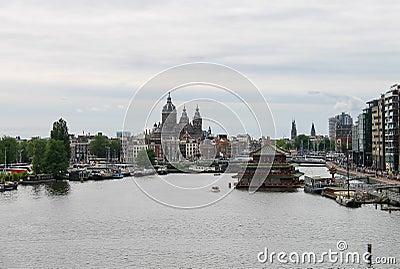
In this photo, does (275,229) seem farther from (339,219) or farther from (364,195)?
(364,195)

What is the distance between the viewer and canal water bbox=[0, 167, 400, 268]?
78.7ft

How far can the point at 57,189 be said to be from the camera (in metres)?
54.4

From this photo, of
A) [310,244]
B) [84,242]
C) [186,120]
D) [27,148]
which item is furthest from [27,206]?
[186,120]

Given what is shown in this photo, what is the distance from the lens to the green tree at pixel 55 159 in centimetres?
6688

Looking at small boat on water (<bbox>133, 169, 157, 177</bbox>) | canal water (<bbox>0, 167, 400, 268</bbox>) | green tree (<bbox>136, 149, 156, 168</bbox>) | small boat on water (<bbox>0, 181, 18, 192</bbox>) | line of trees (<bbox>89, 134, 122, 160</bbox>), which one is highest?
line of trees (<bbox>89, 134, 122, 160</bbox>)

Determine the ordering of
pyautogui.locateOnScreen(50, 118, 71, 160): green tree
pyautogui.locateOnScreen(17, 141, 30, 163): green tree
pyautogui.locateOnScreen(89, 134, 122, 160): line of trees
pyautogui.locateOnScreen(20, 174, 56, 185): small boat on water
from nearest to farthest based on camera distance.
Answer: pyautogui.locateOnScreen(20, 174, 56, 185): small boat on water → pyautogui.locateOnScreen(50, 118, 71, 160): green tree → pyautogui.locateOnScreen(17, 141, 30, 163): green tree → pyautogui.locateOnScreen(89, 134, 122, 160): line of trees

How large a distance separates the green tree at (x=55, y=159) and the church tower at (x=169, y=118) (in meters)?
32.5

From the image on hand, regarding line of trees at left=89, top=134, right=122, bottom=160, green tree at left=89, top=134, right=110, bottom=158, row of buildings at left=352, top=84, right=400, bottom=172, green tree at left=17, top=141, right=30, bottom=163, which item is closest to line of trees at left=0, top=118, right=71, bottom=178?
green tree at left=17, top=141, right=30, bottom=163

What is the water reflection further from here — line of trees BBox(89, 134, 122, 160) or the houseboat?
line of trees BBox(89, 134, 122, 160)

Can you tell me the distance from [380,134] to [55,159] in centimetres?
3470

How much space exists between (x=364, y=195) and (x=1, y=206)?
23613 millimetres

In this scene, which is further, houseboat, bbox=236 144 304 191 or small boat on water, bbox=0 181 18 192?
houseboat, bbox=236 144 304 191

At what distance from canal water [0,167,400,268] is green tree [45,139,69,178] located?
21.7 metres

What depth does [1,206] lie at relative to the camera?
40438 millimetres
